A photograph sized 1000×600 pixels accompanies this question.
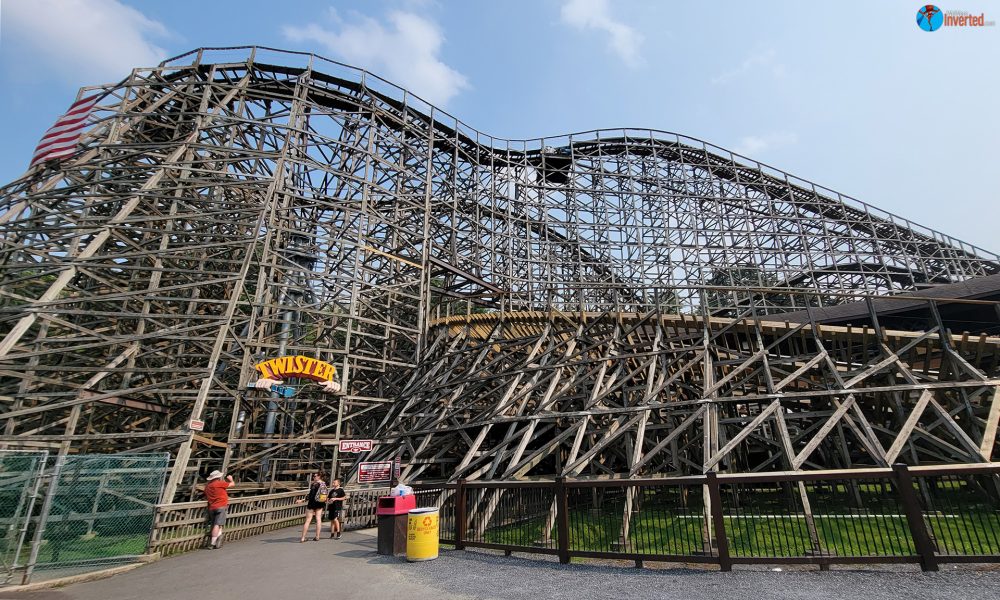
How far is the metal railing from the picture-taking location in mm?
9672

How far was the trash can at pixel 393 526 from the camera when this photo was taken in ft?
29.3

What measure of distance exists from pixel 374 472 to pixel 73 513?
592cm

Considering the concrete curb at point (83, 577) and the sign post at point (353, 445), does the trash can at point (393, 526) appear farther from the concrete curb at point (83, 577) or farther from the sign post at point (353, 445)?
the sign post at point (353, 445)

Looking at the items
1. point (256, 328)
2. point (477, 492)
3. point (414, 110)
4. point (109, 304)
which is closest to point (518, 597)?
point (477, 492)

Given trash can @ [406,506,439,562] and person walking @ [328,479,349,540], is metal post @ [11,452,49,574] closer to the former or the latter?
person walking @ [328,479,349,540]

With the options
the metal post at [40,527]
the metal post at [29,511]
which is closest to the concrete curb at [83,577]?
the metal post at [40,527]

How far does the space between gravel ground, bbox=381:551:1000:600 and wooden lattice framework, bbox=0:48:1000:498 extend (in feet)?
8.61

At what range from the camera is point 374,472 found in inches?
487

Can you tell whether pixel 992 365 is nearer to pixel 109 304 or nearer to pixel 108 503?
pixel 108 503

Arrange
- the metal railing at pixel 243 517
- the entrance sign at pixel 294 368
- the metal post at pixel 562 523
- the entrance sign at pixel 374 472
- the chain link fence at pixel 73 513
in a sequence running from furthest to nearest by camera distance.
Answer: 1. the entrance sign at pixel 294 368
2. the entrance sign at pixel 374 472
3. the metal railing at pixel 243 517
4. the metal post at pixel 562 523
5. the chain link fence at pixel 73 513

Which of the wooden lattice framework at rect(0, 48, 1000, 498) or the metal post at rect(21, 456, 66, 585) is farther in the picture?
the wooden lattice framework at rect(0, 48, 1000, 498)

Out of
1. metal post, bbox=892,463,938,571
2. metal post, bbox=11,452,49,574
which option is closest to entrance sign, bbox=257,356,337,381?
metal post, bbox=11,452,49,574

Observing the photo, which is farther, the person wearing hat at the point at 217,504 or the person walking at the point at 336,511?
the person walking at the point at 336,511

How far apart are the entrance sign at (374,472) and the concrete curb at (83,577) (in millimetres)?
4342
